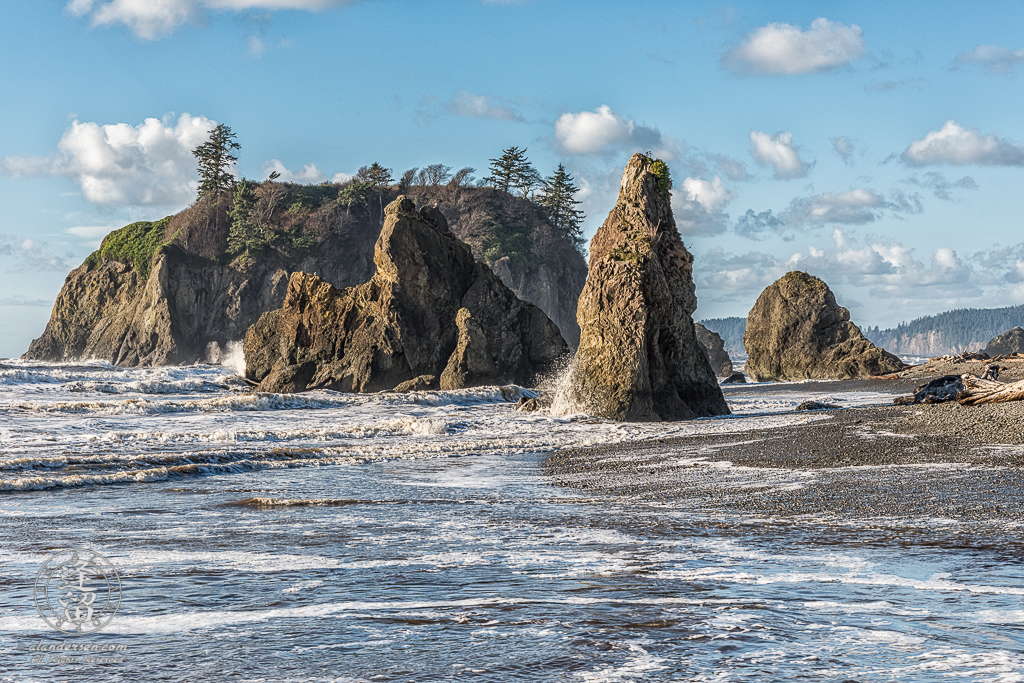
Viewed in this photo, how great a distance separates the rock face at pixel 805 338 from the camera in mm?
38688

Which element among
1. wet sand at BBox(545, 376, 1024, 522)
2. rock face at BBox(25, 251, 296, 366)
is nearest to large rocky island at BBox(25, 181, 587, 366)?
rock face at BBox(25, 251, 296, 366)

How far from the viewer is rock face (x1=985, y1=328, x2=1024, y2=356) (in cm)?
6812

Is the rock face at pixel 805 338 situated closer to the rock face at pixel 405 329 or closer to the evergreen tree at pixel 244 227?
the rock face at pixel 405 329

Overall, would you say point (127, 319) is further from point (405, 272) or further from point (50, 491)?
point (50, 491)

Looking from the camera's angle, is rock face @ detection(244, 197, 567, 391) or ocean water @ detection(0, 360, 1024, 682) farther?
rock face @ detection(244, 197, 567, 391)

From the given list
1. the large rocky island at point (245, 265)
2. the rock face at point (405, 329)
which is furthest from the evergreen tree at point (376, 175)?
the rock face at point (405, 329)

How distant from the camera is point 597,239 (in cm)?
1942

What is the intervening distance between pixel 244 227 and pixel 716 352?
1546 inches

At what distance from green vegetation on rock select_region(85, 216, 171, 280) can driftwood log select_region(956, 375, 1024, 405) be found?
210ft

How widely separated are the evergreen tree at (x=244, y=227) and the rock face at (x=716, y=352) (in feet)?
119

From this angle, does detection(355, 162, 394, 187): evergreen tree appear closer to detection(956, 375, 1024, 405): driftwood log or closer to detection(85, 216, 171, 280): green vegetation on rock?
detection(85, 216, 171, 280): green vegetation on rock

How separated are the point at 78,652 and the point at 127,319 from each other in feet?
227

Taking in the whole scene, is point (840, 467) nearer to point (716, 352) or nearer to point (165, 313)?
point (716, 352)

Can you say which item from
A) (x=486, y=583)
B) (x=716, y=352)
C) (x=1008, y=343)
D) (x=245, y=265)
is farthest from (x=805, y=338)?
(x=245, y=265)
